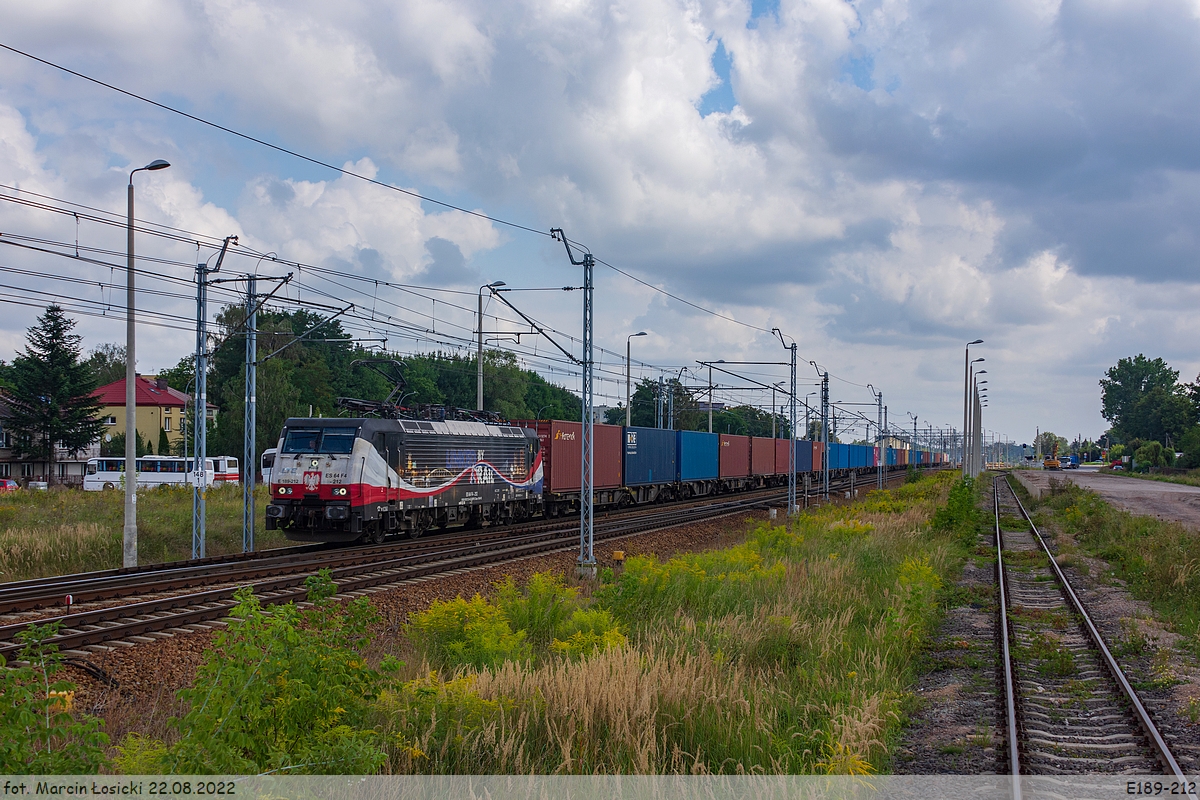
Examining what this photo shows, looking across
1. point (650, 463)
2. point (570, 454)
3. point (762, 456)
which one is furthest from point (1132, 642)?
point (762, 456)

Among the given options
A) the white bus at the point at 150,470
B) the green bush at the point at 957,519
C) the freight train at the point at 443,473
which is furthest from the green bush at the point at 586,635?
the white bus at the point at 150,470

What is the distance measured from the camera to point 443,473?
2469 centimetres

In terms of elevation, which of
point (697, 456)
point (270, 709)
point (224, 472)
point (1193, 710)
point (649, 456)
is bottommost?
point (1193, 710)

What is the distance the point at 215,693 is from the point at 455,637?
5.65m

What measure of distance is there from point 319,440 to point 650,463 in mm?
19511

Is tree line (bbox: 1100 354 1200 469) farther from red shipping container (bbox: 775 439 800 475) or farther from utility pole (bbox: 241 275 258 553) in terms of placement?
utility pole (bbox: 241 275 258 553)

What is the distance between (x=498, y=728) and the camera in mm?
6543

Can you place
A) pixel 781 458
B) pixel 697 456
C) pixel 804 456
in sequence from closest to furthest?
pixel 697 456
pixel 804 456
pixel 781 458

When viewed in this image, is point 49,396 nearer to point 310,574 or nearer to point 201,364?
point 201,364

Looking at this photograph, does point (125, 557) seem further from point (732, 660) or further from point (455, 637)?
point (732, 660)

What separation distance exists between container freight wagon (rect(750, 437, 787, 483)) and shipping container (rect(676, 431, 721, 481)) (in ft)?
21.1

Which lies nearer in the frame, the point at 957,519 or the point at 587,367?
A: the point at 587,367

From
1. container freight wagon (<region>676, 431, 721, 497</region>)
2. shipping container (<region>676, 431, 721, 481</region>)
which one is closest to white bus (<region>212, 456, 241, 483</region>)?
container freight wagon (<region>676, 431, 721, 497</region>)

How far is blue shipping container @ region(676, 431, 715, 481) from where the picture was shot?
42.6 m
